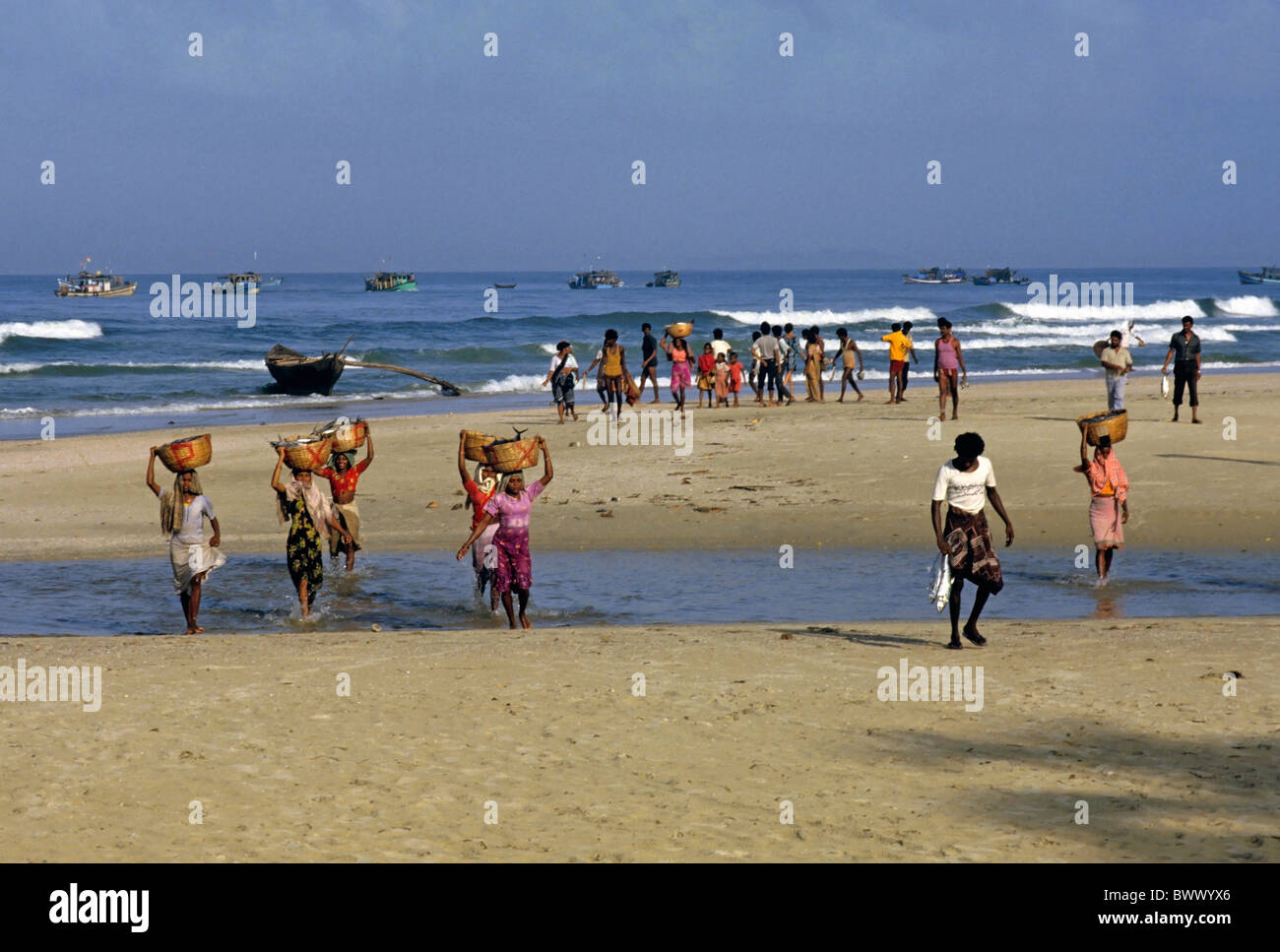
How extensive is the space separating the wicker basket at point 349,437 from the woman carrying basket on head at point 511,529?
2.92 m

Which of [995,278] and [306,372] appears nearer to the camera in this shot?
[306,372]

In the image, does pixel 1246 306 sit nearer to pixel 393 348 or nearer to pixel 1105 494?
pixel 393 348

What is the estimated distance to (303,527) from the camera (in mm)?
11328

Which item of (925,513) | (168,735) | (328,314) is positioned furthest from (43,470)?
(328,314)

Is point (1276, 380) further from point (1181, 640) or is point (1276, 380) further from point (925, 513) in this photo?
point (1181, 640)

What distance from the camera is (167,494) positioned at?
10.7 meters

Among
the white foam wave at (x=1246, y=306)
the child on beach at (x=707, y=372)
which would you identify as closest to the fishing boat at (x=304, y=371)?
the child on beach at (x=707, y=372)

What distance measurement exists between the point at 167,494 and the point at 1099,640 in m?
7.08

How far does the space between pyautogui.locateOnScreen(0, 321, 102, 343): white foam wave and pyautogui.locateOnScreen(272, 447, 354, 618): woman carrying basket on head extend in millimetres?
46246

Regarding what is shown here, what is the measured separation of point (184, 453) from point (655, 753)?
510cm

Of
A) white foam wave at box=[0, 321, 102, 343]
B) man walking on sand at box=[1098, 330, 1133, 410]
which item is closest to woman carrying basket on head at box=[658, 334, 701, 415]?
man walking on sand at box=[1098, 330, 1133, 410]

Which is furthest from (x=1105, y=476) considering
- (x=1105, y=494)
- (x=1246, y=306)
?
(x=1246, y=306)

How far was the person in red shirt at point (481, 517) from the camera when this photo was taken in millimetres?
10734
